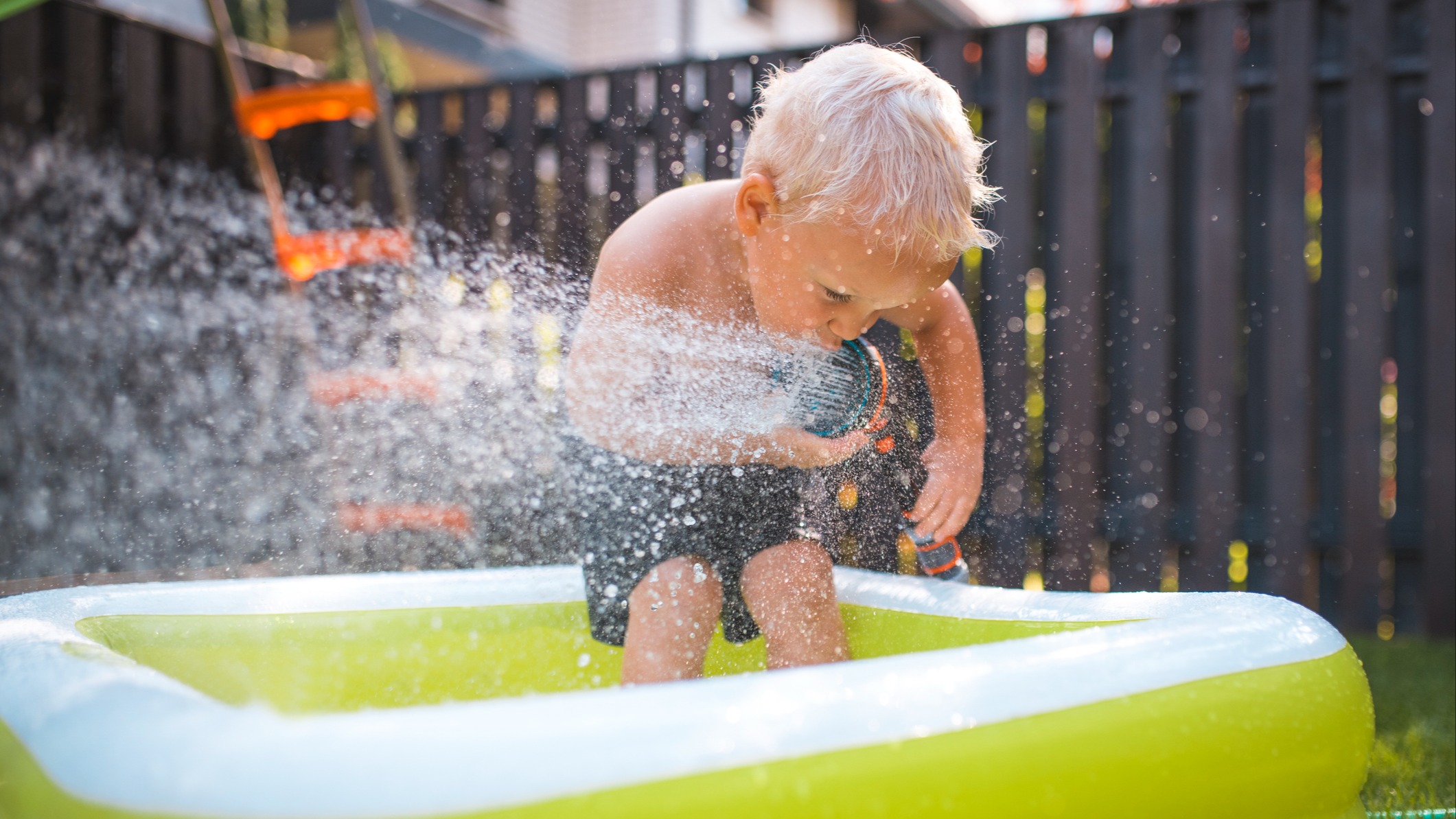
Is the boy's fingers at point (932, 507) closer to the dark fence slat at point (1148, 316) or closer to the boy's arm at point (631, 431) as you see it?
the boy's arm at point (631, 431)

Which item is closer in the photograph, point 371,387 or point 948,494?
point 948,494

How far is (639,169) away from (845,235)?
223 cm

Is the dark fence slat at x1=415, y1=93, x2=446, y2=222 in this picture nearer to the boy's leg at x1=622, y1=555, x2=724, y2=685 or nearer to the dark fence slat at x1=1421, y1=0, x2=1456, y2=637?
the boy's leg at x1=622, y1=555, x2=724, y2=685

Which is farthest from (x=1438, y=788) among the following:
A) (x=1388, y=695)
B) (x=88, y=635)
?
(x=88, y=635)

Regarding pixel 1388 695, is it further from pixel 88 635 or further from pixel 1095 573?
pixel 88 635

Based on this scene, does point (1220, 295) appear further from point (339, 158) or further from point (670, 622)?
point (339, 158)

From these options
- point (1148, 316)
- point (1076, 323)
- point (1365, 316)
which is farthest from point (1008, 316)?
point (1365, 316)

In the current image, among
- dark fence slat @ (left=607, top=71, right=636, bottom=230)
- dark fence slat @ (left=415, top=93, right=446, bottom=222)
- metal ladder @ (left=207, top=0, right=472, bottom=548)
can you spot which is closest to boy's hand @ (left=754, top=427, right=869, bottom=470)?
metal ladder @ (left=207, top=0, right=472, bottom=548)

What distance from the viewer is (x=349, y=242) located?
126 inches

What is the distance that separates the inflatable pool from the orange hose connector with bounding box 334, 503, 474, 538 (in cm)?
187

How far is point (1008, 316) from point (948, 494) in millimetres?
1550

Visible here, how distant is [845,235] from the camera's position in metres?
1.22

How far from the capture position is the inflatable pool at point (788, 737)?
2.15 feet

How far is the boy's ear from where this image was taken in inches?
51.8
